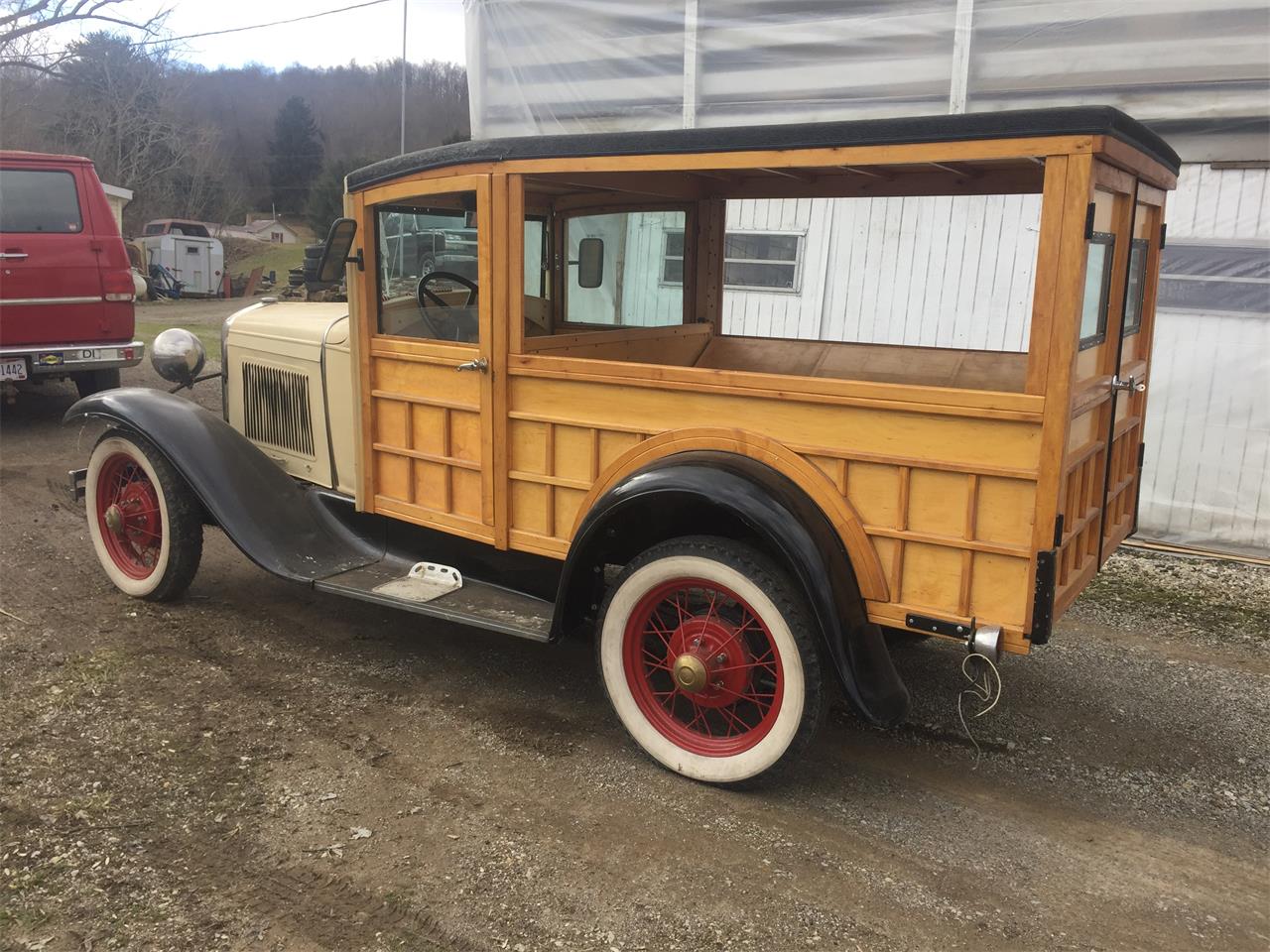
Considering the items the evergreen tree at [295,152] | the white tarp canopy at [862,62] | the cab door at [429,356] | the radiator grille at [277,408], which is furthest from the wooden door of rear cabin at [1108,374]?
the evergreen tree at [295,152]

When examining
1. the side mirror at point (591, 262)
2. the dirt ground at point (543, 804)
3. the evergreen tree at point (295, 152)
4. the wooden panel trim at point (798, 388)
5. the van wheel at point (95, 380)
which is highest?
the evergreen tree at point (295, 152)

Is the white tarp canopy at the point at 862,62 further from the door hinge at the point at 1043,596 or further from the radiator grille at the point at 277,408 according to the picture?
the door hinge at the point at 1043,596

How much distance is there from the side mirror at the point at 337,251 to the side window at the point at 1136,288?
3.09m

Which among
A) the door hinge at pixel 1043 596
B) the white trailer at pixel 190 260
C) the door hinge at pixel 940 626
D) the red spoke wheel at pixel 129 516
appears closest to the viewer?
the door hinge at pixel 1043 596

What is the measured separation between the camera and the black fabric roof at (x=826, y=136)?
268 centimetres

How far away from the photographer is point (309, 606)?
16.2ft

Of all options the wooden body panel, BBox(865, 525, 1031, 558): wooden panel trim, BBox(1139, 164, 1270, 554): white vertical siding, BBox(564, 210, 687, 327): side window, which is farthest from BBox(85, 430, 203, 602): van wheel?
BBox(1139, 164, 1270, 554): white vertical siding

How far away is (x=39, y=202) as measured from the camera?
8016mm

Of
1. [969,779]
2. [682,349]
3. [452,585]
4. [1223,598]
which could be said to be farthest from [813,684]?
[1223,598]

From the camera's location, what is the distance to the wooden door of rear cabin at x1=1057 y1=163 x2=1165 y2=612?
3084mm

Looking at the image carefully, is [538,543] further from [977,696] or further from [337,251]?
[977,696]

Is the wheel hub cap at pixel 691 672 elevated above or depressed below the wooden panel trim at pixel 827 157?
below

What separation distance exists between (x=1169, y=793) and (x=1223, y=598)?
8.31ft

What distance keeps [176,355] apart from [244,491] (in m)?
1.35
